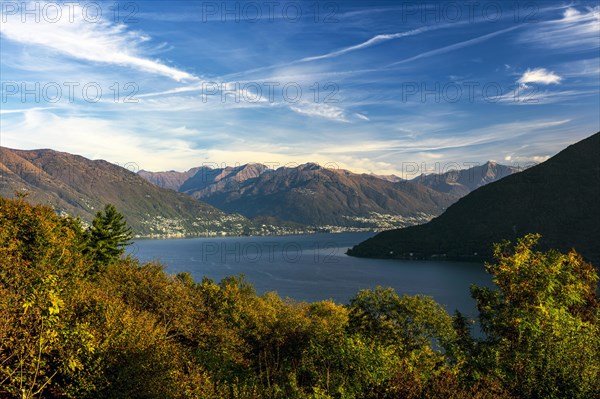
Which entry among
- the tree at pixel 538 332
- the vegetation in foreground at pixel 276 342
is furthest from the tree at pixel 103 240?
the tree at pixel 538 332

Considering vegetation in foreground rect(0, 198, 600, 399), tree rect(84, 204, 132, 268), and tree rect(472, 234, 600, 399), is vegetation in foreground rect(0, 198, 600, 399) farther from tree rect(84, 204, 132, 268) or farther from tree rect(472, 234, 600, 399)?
tree rect(84, 204, 132, 268)

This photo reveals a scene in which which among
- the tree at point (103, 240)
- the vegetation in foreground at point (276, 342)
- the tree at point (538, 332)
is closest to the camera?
the vegetation in foreground at point (276, 342)

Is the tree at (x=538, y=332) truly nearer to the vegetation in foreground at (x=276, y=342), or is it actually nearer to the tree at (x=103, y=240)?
the vegetation in foreground at (x=276, y=342)

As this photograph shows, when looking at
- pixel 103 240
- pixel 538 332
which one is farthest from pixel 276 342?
pixel 103 240

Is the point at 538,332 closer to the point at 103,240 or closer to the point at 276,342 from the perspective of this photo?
the point at 276,342

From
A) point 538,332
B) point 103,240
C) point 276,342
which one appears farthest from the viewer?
point 103,240

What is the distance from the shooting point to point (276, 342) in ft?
146

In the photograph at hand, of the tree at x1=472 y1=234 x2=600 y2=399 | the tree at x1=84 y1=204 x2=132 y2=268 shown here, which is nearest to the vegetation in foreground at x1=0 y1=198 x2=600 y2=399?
the tree at x1=472 y1=234 x2=600 y2=399

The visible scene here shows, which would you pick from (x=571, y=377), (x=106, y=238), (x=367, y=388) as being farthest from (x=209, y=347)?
(x=106, y=238)

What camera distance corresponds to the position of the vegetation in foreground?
21.4 metres

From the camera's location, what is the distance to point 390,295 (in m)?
45.1

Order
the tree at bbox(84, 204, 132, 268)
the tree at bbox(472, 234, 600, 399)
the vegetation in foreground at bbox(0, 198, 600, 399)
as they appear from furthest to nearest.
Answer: the tree at bbox(84, 204, 132, 268) → the tree at bbox(472, 234, 600, 399) → the vegetation in foreground at bbox(0, 198, 600, 399)

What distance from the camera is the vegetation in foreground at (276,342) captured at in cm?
2138

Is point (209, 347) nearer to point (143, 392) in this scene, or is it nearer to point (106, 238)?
point (143, 392)
